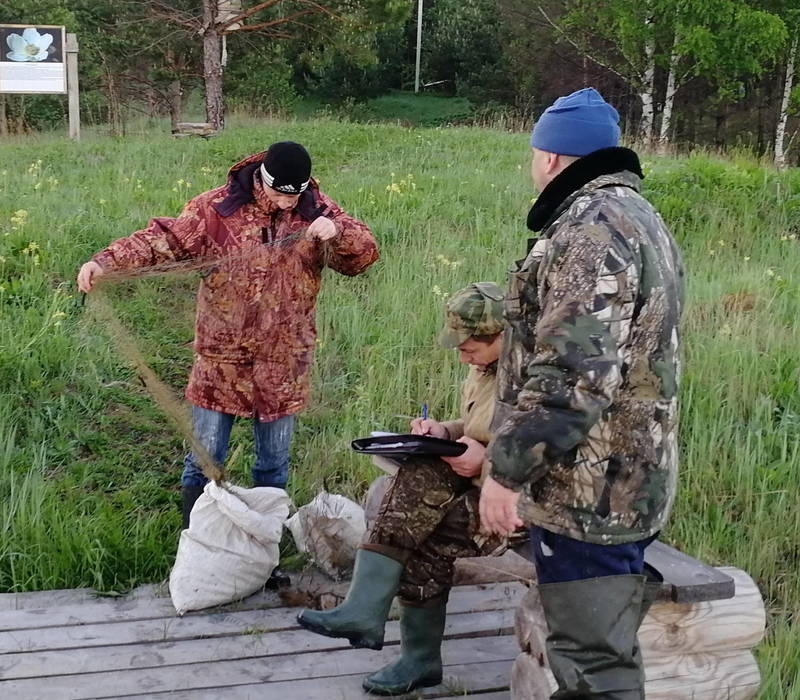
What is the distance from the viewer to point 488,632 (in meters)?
3.24

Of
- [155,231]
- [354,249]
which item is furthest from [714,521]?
[155,231]

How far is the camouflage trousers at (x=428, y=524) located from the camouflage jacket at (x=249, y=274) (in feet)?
2.93

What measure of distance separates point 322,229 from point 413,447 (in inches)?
40.7

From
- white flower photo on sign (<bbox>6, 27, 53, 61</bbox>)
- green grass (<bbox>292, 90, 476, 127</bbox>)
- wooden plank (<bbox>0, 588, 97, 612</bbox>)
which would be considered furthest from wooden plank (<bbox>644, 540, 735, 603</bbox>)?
green grass (<bbox>292, 90, 476, 127</bbox>)

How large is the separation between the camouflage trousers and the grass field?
1.09 metres

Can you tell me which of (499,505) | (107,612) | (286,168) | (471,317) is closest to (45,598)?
(107,612)

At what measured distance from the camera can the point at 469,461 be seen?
271 centimetres

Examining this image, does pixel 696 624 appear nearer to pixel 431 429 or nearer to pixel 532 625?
pixel 532 625

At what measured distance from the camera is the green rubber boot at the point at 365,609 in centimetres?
266

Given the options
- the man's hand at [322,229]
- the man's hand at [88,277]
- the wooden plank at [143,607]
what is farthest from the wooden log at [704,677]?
the man's hand at [88,277]

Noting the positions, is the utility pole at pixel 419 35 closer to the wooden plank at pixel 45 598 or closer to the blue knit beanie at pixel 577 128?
the wooden plank at pixel 45 598

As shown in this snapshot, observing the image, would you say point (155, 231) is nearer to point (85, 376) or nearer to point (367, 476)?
point (367, 476)

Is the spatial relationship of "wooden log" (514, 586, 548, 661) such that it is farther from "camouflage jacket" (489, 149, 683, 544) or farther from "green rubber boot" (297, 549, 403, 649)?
"camouflage jacket" (489, 149, 683, 544)

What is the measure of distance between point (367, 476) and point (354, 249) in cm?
129
